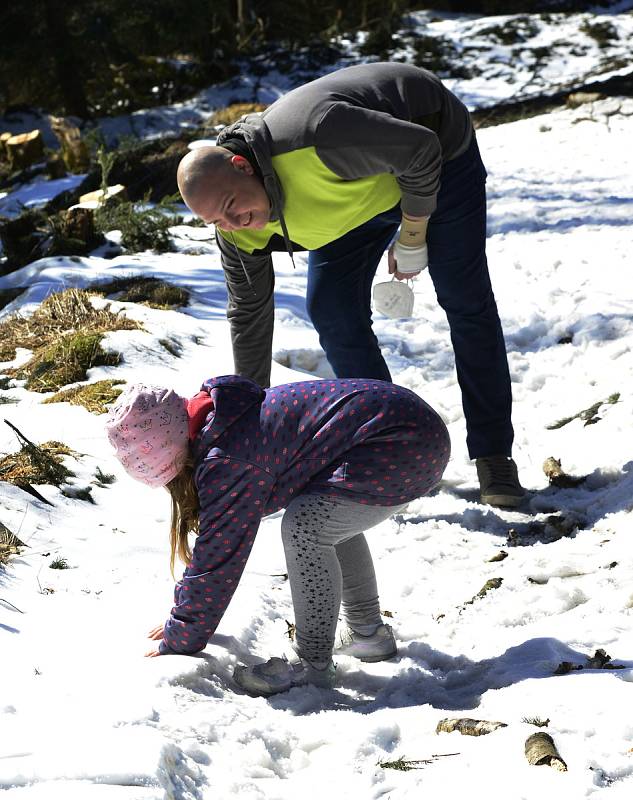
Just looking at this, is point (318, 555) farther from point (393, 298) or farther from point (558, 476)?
point (558, 476)

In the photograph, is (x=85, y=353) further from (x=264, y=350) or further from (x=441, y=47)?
(x=441, y=47)

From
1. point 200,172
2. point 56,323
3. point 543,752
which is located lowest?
point 56,323

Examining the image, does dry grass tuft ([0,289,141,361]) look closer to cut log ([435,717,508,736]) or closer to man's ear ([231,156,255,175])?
man's ear ([231,156,255,175])

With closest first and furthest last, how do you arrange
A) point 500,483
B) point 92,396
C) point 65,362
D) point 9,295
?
point 500,483 → point 92,396 → point 65,362 → point 9,295

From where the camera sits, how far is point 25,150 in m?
12.0

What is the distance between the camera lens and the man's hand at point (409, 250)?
3.31 metres

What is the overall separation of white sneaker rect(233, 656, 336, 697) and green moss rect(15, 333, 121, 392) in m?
2.62

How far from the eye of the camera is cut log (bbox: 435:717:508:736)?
2.24m

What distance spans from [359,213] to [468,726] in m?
1.79

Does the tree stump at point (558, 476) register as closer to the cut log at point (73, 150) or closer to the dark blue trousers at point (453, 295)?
the dark blue trousers at point (453, 295)

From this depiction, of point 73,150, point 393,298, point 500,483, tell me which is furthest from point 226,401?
point 73,150

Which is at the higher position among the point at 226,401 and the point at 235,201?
the point at 235,201

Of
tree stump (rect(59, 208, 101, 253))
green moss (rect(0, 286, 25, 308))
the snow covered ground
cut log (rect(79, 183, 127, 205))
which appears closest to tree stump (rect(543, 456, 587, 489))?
the snow covered ground

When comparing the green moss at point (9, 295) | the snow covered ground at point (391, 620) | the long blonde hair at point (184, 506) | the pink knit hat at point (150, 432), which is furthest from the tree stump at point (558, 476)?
the green moss at point (9, 295)
